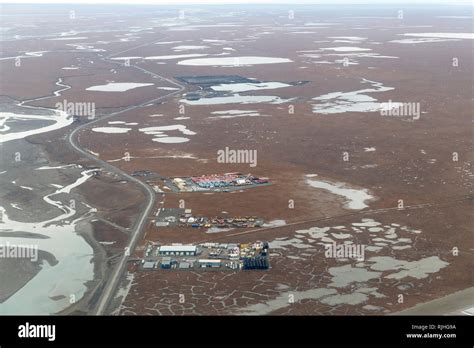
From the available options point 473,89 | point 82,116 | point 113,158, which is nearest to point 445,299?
point 113,158

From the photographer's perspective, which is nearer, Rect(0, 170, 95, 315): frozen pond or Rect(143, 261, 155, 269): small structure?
Rect(0, 170, 95, 315): frozen pond

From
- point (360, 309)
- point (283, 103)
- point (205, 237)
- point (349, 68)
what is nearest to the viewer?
point (360, 309)

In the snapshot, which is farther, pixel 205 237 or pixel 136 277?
pixel 205 237

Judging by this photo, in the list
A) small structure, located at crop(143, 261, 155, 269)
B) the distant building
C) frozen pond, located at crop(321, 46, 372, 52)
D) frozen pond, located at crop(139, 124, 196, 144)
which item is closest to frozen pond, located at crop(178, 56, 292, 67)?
frozen pond, located at crop(321, 46, 372, 52)

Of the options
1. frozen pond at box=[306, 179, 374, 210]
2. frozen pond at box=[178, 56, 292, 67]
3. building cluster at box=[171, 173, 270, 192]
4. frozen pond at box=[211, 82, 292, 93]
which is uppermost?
frozen pond at box=[178, 56, 292, 67]

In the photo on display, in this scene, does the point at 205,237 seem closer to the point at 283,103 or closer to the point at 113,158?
the point at 113,158

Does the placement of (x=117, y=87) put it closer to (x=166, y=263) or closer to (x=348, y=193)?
(x=348, y=193)

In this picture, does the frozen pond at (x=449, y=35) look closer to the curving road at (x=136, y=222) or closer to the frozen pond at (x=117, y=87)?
the frozen pond at (x=117, y=87)

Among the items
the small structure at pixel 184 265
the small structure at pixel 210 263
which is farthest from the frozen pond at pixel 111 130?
the small structure at pixel 210 263

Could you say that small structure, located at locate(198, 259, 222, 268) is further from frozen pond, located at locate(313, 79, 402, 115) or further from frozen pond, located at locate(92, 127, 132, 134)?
frozen pond, located at locate(313, 79, 402, 115)
